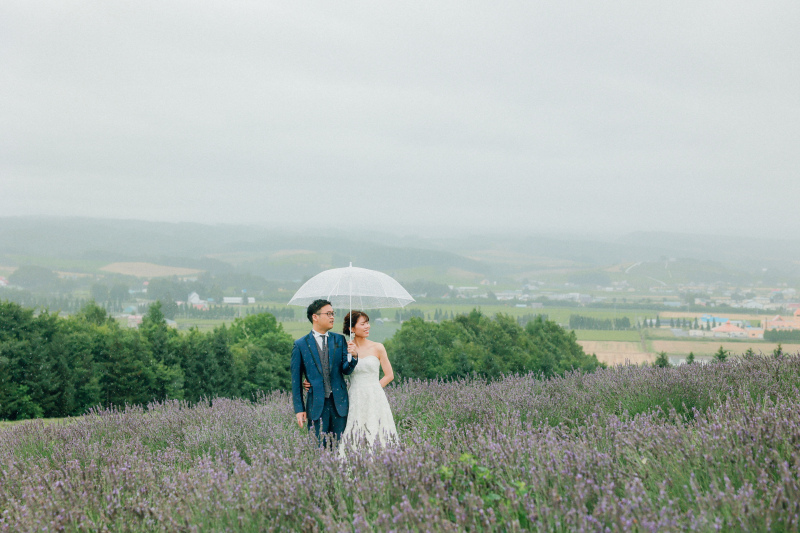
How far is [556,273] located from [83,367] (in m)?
150

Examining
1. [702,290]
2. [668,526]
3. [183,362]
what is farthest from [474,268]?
[668,526]

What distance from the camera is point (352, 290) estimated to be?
480cm

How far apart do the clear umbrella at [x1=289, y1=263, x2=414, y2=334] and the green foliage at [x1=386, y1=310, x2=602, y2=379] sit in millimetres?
5409

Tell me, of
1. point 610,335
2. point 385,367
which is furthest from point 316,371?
point 610,335

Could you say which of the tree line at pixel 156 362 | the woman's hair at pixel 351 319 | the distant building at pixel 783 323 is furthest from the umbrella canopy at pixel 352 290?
the distant building at pixel 783 323

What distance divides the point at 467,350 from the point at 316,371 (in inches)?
409

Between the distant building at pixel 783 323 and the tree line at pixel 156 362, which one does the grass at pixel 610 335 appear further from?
the tree line at pixel 156 362

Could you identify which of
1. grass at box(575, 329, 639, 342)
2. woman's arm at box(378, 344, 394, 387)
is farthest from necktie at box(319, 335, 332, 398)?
grass at box(575, 329, 639, 342)

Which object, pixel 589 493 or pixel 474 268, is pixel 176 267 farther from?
pixel 589 493

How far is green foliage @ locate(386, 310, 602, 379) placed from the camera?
42.0ft

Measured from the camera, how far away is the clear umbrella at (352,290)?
4750 millimetres

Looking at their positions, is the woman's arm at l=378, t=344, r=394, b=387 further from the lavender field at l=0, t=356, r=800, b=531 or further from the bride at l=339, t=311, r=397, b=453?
the lavender field at l=0, t=356, r=800, b=531

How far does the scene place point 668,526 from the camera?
6.27ft

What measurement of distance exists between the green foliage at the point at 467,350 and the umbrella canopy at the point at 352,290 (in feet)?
17.7
